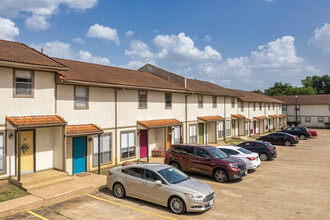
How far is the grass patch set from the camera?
32.2 ft

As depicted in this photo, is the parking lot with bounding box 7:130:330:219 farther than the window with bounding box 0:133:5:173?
No

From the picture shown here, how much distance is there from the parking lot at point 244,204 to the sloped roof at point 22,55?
263 inches

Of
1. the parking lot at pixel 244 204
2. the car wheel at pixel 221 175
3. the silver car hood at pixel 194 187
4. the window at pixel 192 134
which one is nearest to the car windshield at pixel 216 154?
the car wheel at pixel 221 175

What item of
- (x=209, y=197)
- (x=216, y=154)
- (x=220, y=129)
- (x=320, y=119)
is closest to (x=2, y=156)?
(x=209, y=197)

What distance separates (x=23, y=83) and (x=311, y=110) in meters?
58.9

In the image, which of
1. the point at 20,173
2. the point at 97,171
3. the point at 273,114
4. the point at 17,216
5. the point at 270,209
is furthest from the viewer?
the point at 273,114

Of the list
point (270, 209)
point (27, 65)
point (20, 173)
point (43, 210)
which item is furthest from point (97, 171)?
point (270, 209)

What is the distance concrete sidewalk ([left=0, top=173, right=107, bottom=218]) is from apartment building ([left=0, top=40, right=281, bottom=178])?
1.25 metres

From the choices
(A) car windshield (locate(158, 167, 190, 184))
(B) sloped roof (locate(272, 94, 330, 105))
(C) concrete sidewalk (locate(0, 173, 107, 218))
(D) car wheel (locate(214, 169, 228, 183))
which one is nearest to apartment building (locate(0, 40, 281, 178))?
(C) concrete sidewalk (locate(0, 173, 107, 218))

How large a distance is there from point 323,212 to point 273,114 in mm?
42121

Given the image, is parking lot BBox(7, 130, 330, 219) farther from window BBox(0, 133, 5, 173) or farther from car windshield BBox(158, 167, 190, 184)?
window BBox(0, 133, 5, 173)

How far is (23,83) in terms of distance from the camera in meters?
11.9

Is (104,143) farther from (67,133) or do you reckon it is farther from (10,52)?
(10,52)

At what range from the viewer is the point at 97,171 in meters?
14.8
